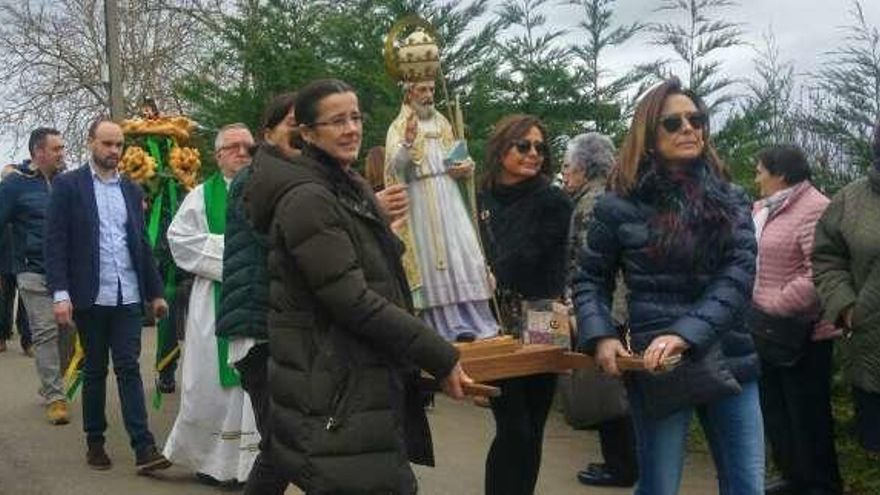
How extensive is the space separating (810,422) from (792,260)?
821mm

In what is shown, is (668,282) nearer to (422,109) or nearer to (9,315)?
(422,109)

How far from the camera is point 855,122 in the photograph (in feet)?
25.8

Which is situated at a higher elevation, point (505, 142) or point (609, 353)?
point (505, 142)

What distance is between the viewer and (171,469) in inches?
301

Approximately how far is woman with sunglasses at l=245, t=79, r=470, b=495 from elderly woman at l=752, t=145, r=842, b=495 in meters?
3.05

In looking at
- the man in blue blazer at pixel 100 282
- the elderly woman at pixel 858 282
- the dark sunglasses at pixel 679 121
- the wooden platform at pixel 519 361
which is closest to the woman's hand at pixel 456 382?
the wooden platform at pixel 519 361

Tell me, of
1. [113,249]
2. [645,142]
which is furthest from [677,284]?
[113,249]

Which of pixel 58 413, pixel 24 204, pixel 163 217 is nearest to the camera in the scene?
pixel 58 413

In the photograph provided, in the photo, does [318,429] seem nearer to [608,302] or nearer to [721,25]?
[608,302]

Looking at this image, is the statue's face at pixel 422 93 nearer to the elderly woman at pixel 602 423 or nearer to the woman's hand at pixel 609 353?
the woman's hand at pixel 609 353

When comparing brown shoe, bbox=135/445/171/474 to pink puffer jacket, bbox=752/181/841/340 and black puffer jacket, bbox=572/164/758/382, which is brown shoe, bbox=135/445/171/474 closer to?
pink puffer jacket, bbox=752/181/841/340

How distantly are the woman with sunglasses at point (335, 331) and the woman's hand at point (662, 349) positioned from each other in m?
0.60

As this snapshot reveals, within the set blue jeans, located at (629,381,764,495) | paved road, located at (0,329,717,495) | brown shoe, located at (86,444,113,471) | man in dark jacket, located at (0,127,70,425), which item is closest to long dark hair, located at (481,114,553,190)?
blue jeans, located at (629,381,764,495)

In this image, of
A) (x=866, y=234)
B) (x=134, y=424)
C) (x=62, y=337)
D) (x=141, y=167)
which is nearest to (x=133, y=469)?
(x=134, y=424)
